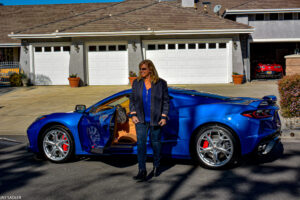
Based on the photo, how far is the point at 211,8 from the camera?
2506 centimetres

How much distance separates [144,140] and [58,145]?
1.92m

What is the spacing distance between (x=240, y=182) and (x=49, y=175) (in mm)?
3001

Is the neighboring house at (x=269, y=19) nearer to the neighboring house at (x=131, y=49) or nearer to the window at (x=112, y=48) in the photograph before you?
the neighboring house at (x=131, y=49)

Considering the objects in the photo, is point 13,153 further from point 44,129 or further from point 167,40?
point 167,40

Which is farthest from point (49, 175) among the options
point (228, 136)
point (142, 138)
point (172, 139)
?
point (228, 136)

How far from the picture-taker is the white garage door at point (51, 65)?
20703mm

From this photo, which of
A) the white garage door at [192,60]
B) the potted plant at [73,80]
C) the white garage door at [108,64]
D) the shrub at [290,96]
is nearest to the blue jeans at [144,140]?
the shrub at [290,96]

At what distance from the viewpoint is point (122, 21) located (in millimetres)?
20641

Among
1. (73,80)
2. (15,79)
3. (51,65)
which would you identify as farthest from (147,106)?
A: (15,79)

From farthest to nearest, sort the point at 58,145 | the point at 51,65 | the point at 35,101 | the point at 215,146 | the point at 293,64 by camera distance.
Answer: the point at 51,65
the point at 35,101
the point at 293,64
the point at 58,145
the point at 215,146

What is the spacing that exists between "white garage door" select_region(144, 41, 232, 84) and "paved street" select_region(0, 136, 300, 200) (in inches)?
541

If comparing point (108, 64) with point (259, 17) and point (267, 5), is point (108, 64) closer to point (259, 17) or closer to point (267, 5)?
point (259, 17)

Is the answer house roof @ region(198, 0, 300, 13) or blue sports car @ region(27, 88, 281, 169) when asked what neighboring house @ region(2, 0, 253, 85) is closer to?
house roof @ region(198, 0, 300, 13)

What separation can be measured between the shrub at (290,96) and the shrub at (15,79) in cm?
1598
